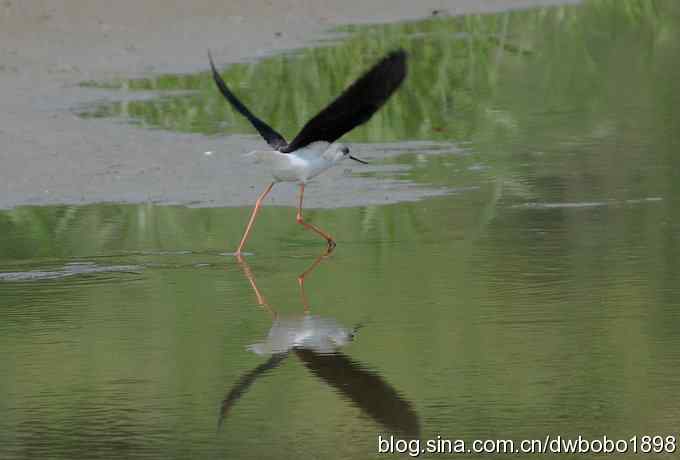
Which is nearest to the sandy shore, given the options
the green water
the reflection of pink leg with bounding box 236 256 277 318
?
the green water

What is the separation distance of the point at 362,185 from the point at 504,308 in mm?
3121

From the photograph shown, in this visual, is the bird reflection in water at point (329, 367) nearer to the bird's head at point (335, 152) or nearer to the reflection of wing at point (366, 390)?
the reflection of wing at point (366, 390)

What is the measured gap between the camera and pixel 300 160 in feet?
27.3

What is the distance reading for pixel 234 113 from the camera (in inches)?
488

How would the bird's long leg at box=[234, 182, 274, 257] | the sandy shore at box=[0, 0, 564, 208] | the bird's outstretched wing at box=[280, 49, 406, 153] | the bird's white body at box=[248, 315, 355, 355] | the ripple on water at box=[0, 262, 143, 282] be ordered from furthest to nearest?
the sandy shore at box=[0, 0, 564, 208], the bird's long leg at box=[234, 182, 274, 257], the ripple on water at box=[0, 262, 143, 282], the bird's outstretched wing at box=[280, 49, 406, 153], the bird's white body at box=[248, 315, 355, 355]

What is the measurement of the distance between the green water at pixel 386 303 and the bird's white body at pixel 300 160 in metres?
0.32

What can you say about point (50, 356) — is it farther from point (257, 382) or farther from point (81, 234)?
point (81, 234)

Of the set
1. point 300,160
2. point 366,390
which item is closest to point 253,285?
point 300,160

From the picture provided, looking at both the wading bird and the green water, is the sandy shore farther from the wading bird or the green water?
the wading bird

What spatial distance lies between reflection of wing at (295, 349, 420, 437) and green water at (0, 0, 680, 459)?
1 cm

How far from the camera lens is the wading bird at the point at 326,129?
7270mm

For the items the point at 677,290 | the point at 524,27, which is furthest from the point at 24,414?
the point at 524,27

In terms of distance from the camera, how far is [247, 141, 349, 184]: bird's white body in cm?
820

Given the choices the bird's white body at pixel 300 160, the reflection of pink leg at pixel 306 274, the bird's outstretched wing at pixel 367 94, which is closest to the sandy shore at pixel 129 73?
the bird's white body at pixel 300 160
